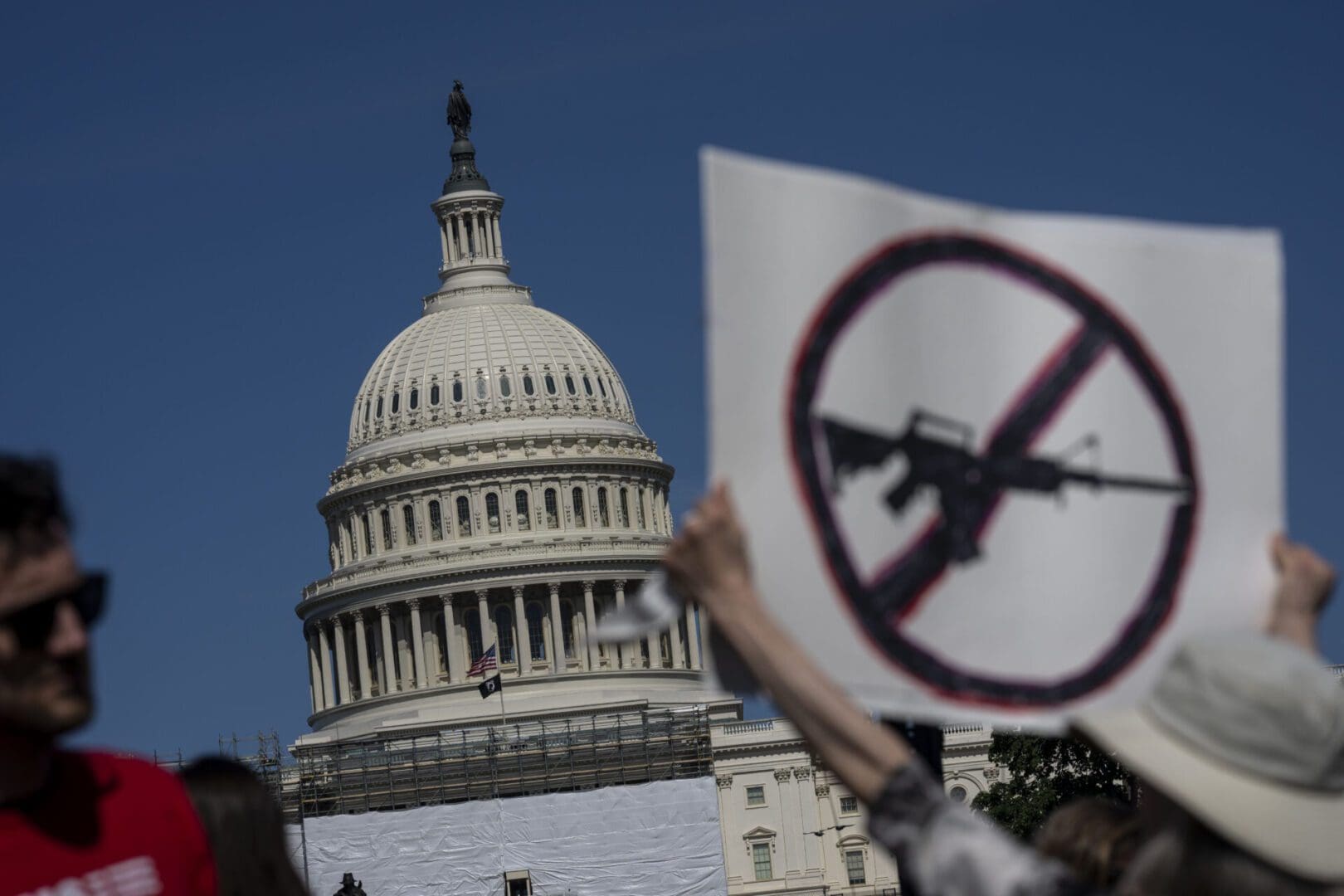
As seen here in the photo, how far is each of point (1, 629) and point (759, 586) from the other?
52.6 inches

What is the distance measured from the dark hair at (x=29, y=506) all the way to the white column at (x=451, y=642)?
4628 inches

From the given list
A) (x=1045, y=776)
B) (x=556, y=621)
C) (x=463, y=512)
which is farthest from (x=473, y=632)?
(x=1045, y=776)

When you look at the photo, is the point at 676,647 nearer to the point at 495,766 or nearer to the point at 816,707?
the point at 495,766

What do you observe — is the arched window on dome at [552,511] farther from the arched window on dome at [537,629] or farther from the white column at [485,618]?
the white column at [485,618]

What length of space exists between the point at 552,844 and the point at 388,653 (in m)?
36.3

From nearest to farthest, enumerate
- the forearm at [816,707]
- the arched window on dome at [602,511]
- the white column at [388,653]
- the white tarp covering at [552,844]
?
the forearm at [816,707] < the white tarp covering at [552,844] < the white column at [388,653] < the arched window on dome at [602,511]

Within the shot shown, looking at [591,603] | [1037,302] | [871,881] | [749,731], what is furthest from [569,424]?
[1037,302]

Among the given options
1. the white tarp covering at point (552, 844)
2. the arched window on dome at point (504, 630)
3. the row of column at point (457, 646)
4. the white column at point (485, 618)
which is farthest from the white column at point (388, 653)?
the white tarp covering at point (552, 844)

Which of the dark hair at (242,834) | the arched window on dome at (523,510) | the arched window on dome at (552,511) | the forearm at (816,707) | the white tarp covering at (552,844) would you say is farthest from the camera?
the arched window on dome at (523,510)

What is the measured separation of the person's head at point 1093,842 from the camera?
5.90 metres

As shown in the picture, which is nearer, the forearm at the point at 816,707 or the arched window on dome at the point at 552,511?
the forearm at the point at 816,707

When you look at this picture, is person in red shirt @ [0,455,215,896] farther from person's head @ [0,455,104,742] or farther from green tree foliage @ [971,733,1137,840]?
green tree foliage @ [971,733,1137,840]

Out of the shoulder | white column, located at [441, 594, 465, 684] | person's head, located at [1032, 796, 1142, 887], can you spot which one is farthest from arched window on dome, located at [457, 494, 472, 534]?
the shoulder

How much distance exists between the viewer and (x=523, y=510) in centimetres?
12588
